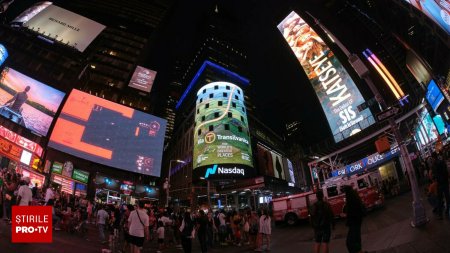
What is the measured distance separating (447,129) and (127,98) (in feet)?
175

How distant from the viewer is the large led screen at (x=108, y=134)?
34.9 metres

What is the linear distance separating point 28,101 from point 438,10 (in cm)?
3538

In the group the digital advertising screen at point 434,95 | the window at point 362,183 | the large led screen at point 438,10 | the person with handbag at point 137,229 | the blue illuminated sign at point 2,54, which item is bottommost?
the person with handbag at point 137,229

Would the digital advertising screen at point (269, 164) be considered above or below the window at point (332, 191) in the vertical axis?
above

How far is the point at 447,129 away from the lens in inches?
755

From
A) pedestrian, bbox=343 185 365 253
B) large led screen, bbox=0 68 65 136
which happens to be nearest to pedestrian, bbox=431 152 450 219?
pedestrian, bbox=343 185 365 253

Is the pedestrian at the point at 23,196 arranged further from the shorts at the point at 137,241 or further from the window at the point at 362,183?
the window at the point at 362,183

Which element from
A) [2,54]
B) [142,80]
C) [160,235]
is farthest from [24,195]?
[142,80]

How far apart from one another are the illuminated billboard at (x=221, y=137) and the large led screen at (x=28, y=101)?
72.5 ft

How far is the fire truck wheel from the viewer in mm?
19641

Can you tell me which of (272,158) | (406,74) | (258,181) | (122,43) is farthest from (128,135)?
(122,43)

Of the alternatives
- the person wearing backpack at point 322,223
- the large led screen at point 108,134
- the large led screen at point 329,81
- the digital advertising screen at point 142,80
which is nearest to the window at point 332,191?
the large led screen at point 329,81

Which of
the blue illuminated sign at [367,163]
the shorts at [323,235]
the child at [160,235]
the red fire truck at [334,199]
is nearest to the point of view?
the shorts at [323,235]

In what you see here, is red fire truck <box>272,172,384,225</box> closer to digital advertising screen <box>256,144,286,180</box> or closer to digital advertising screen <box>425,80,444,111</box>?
digital advertising screen <box>425,80,444,111</box>
